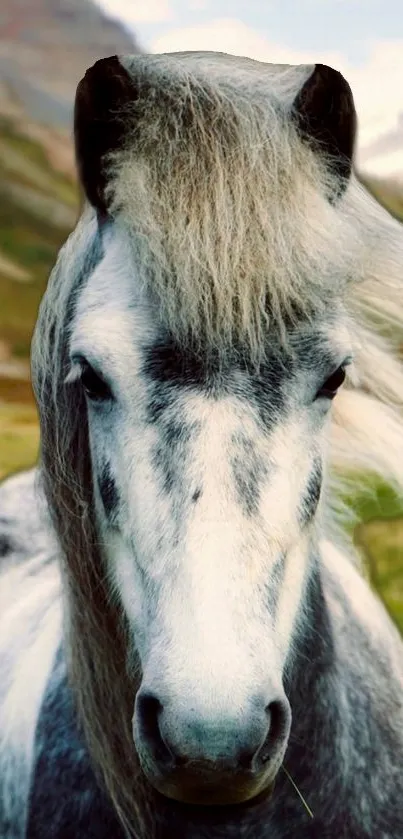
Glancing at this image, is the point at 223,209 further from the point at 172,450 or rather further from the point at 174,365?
the point at 172,450

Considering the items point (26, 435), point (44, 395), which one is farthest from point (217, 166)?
point (26, 435)

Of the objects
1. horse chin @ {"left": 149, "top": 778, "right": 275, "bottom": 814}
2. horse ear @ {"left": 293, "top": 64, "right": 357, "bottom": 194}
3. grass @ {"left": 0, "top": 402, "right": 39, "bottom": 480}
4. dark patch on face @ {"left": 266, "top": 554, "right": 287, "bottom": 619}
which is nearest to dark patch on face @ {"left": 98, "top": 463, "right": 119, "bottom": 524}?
dark patch on face @ {"left": 266, "top": 554, "right": 287, "bottom": 619}

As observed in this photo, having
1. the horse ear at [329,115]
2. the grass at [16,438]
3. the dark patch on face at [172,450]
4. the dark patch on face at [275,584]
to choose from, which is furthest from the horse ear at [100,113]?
the grass at [16,438]

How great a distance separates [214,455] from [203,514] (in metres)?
0.07

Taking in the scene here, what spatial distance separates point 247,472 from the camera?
0.99 metres

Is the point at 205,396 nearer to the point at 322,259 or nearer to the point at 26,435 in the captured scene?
the point at 322,259

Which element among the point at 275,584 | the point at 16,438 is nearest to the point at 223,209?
the point at 275,584

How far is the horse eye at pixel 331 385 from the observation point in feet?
3.67

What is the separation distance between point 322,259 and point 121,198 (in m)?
0.28

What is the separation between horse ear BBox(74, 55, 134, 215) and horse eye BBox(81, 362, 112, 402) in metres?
0.26

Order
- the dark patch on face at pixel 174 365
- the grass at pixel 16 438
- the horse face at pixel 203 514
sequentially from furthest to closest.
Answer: the grass at pixel 16 438
the dark patch on face at pixel 174 365
the horse face at pixel 203 514

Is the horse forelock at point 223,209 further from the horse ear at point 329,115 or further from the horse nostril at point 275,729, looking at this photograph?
the horse nostril at point 275,729

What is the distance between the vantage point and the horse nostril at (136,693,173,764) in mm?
953

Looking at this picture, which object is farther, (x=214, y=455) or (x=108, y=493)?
(x=108, y=493)
